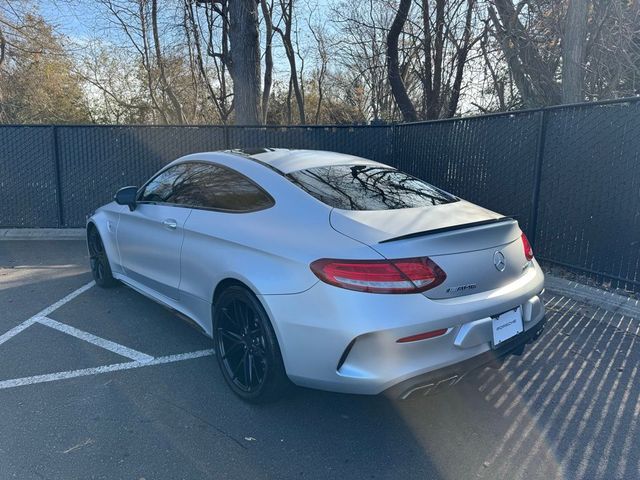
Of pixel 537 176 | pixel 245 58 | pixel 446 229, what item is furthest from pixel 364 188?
pixel 245 58

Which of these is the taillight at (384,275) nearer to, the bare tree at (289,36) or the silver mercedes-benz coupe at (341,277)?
the silver mercedes-benz coupe at (341,277)

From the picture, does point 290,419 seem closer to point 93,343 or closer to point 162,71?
point 93,343

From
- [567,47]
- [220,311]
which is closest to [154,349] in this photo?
[220,311]

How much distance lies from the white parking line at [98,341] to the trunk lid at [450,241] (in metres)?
2.11

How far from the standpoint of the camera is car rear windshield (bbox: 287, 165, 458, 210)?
299cm

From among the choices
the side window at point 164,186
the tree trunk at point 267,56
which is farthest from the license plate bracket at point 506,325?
the tree trunk at point 267,56

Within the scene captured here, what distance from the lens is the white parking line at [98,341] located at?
3756 millimetres

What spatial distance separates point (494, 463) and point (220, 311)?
6.09 feet

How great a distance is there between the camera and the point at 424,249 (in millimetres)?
2463

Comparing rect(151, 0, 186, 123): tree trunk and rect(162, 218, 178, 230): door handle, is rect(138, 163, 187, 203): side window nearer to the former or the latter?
rect(162, 218, 178, 230): door handle

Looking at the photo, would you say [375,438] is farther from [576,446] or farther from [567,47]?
[567,47]

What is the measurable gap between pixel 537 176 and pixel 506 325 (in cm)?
357

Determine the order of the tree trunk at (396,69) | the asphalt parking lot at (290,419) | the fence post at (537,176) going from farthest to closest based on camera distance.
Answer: the tree trunk at (396,69), the fence post at (537,176), the asphalt parking lot at (290,419)

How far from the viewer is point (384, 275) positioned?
2367 mm
